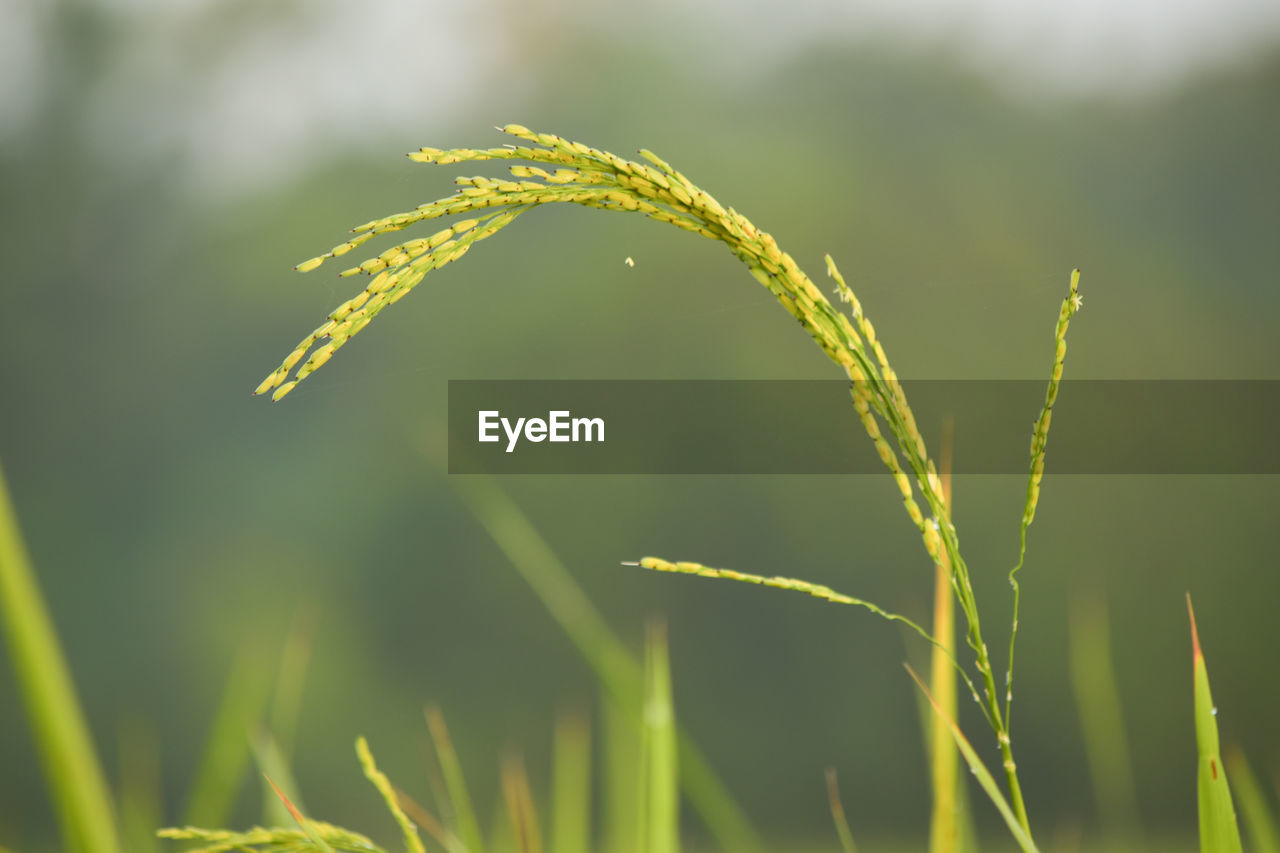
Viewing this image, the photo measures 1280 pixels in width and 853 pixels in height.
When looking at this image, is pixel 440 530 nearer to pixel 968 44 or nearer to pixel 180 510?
pixel 180 510

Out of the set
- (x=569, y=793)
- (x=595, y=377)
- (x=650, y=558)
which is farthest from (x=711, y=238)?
(x=595, y=377)

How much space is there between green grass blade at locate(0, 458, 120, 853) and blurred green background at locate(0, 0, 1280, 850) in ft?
32.9

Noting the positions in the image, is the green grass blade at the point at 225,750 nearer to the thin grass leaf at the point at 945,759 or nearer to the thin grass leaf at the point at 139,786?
the thin grass leaf at the point at 139,786

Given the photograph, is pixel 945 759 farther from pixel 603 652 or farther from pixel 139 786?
pixel 139 786

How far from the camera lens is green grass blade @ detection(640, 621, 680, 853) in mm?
484

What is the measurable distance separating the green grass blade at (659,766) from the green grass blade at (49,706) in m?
0.32

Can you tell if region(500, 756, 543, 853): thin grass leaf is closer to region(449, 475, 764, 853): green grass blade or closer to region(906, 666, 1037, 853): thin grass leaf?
region(449, 475, 764, 853): green grass blade

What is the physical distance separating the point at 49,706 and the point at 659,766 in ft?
1.17

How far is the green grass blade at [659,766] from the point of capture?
484 millimetres

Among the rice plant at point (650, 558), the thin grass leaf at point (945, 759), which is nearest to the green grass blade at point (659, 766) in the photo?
the rice plant at point (650, 558)

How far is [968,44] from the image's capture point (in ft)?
39.2

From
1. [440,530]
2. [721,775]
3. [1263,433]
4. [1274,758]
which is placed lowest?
[721,775]

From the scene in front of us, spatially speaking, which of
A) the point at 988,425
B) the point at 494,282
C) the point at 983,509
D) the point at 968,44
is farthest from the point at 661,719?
the point at 968,44

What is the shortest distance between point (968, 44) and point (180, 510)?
10.6m
